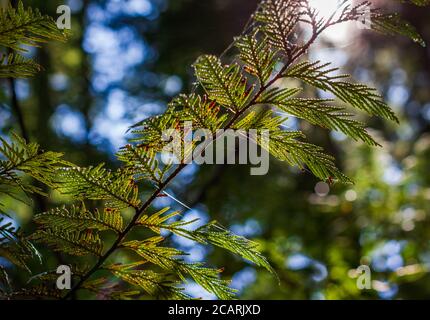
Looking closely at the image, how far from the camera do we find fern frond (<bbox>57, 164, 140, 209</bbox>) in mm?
939

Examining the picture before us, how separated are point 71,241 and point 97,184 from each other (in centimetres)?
A: 17

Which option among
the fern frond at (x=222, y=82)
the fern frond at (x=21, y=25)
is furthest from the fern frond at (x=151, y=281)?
the fern frond at (x=21, y=25)

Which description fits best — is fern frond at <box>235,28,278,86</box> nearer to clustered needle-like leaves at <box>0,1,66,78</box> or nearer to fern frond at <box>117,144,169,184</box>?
fern frond at <box>117,144,169,184</box>

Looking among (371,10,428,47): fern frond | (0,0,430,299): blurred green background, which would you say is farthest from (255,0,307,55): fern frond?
(0,0,430,299): blurred green background

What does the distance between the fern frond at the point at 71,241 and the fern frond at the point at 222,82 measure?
1.38ft

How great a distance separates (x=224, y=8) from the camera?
4781 mm

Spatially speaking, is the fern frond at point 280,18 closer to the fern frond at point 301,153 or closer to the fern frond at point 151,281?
the fern frond at point 301,153

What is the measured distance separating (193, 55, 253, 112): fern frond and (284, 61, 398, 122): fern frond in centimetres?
10

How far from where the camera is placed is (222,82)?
0.94 metres

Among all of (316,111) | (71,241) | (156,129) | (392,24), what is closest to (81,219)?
(71,241)

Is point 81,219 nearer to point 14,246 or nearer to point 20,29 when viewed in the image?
point 14,246
